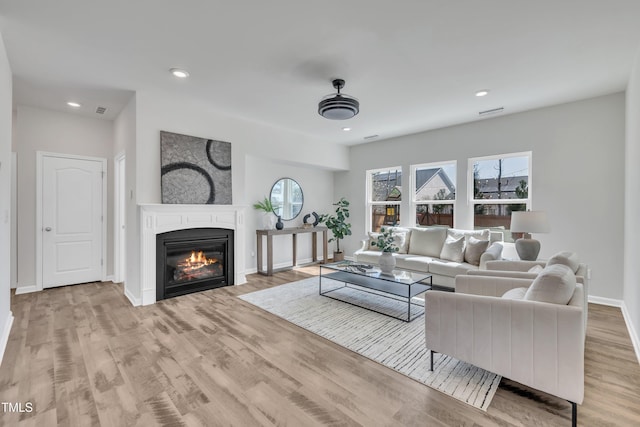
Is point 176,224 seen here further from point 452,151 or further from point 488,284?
point 452,151

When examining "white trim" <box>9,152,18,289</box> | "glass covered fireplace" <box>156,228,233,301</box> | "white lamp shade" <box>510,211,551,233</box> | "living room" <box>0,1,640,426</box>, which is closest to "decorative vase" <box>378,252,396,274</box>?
"white lamp shade" <box>510,211,551,233</box>

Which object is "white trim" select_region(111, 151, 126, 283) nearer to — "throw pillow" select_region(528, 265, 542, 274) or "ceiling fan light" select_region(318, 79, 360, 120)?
"ceiling fan light" select_region(318, 79, 360, 120)

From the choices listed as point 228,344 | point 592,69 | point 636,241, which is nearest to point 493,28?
point 592,69

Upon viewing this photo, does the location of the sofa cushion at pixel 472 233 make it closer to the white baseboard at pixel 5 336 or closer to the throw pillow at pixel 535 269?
the throw pillow at pixel 535 269

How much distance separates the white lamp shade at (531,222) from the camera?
3.42 m

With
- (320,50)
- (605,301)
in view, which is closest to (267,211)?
(320,50)

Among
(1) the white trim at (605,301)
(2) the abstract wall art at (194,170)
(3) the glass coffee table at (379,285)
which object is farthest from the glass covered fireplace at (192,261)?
(1) the white trim at (605,301)

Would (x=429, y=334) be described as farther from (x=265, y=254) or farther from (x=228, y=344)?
(x=265, y=254)

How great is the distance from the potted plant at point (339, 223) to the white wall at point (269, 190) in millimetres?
369

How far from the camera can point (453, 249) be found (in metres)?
4.50

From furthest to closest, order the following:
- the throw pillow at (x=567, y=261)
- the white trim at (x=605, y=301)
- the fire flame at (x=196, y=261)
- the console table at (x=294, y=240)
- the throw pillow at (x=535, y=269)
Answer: the console table at (x=294, y=240), the fire flame at (x=196, y=261), the white trim at (x=605, y=301), the throw pillow at (x=535, y=269), the throw pillow at (x=567, y=261)

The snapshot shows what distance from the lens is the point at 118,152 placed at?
4.61m

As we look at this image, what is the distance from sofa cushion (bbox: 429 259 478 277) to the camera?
409cm

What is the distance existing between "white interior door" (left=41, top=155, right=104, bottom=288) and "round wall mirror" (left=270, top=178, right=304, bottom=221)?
9.68 feet
